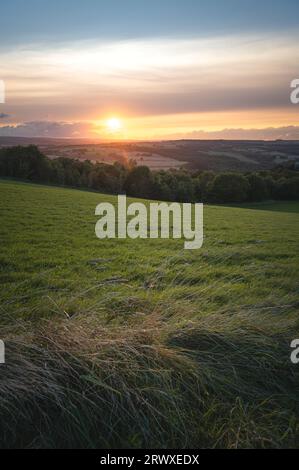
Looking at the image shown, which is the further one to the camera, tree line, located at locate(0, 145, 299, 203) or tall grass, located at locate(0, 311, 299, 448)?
tree line, located at locate(0, 145, 299, 203)

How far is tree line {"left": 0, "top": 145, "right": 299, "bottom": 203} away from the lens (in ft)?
188

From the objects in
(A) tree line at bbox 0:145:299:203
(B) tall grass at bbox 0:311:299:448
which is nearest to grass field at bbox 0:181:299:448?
(B) tall grass at bbox 0:311:299:448

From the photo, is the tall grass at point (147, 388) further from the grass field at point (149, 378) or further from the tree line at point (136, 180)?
the tree line at point (136, 180)

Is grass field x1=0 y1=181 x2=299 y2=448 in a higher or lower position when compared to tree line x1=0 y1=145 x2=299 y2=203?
lower

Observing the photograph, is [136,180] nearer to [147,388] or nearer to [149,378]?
[149,378]

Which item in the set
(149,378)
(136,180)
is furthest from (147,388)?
(136,180)

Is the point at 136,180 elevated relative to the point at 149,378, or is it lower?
elevated

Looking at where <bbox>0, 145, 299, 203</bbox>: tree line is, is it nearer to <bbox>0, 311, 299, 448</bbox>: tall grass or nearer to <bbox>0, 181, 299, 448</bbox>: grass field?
<bbox>0, 181, 299, 448</bbox>: grass field

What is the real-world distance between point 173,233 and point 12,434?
13.6m

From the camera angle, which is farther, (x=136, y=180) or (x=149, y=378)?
(x=136, y=180)

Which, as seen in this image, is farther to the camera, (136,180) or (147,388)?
(136,180)

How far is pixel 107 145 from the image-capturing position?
78562 mm

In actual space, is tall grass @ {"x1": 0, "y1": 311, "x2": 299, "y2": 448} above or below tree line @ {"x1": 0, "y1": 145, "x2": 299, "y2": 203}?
below

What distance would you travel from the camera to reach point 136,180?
197 ft
